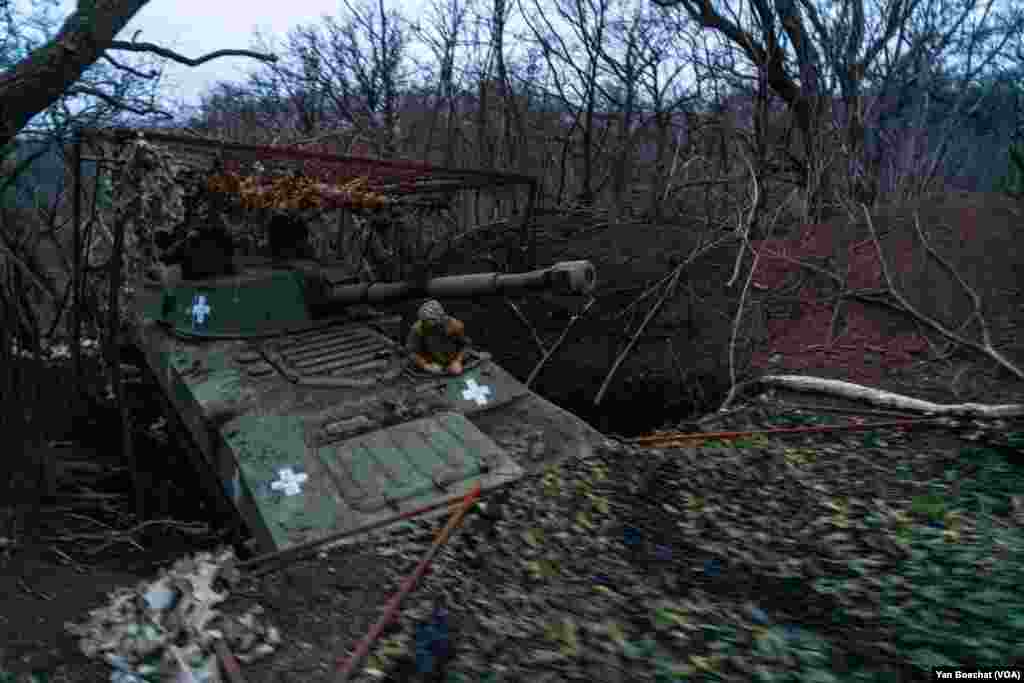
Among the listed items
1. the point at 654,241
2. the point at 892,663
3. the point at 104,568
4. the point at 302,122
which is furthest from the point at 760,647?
the point at 302,122

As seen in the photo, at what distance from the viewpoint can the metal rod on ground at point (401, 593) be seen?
11.0 feet

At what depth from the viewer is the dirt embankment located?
24.6 ft

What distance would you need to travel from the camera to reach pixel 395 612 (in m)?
3.78

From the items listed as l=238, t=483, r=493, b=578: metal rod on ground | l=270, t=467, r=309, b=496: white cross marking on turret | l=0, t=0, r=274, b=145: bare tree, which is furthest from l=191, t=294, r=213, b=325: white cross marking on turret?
l=238, t=483, r=493, b=578: metal rod on ground

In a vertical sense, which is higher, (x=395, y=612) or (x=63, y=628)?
(x=395, y=612)

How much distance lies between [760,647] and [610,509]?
1584 mm

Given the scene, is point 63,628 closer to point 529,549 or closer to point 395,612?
point 395,612

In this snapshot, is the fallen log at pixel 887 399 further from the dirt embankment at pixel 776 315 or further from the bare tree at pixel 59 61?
the bare tree at pixel 59 61

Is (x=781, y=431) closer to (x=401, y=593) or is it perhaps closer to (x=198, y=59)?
(x=401, y=593)

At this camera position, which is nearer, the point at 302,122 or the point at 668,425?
the point at 668,425

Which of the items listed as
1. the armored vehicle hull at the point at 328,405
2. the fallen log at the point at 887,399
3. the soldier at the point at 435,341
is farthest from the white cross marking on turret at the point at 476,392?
the fallen log at the point at 887,399

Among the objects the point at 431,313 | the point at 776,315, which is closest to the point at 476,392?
the point at 431,313

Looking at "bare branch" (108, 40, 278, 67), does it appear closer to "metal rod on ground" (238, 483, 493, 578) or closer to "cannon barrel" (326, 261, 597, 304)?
"cannon barrel" (326, 261, 597, 304)

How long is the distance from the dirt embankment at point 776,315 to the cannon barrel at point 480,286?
2.78m
